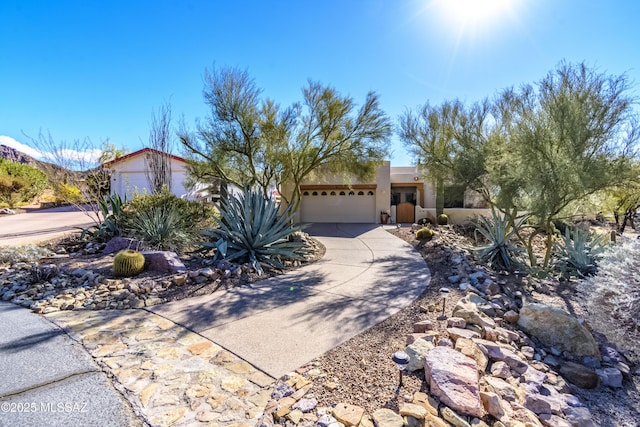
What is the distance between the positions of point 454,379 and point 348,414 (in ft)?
3.24

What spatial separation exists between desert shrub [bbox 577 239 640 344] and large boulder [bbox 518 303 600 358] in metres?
0.28

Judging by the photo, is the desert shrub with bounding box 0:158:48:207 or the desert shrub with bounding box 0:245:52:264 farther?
Result: the desert shrub with bounding box 0:158:48:207

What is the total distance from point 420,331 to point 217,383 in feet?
7.93

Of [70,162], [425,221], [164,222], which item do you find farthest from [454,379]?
[425,221]

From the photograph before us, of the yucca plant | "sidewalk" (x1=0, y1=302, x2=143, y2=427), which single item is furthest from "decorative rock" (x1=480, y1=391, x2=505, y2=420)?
the yucca plant

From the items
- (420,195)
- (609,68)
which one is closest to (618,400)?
(609,68)

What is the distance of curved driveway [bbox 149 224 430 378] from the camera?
3.57m

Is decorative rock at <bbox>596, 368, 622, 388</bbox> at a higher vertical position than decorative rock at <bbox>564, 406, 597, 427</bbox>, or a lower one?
lower

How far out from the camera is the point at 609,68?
722 centimetres

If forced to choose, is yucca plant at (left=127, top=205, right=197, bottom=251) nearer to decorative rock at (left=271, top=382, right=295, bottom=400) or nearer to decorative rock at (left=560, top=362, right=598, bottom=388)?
decorative rock at (left=271, top=382, right=295, bottom=400)

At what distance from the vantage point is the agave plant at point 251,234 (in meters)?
7.42

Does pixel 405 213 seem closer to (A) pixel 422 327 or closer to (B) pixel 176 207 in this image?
(B) pixel 176 207

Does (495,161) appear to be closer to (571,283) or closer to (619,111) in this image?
(619,111)

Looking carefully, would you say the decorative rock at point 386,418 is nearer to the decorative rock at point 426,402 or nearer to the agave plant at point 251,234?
the decorative rock at point 426,402
